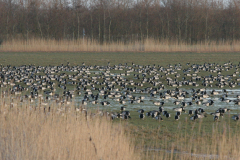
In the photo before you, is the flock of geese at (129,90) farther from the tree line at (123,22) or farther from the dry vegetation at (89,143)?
the tree line at (123,22)

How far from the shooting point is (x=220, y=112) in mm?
10422

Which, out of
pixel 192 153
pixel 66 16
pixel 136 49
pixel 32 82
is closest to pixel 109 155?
pixel 192 153

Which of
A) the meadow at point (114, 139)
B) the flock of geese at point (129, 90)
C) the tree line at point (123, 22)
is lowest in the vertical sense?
the meadow at point (114, 139)

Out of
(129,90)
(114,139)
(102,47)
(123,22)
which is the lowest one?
(114,139)

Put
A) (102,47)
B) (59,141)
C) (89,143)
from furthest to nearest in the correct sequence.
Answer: (102,47)
(59,141)
(89,143)

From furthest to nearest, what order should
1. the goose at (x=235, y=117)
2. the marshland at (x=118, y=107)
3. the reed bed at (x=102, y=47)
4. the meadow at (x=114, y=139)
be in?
1. the reed bed at (x=102, y=47)
2. the goose at (x=235, y=117)
3. the marshland at (x=118, y=107)
4. the meadow at (x=114, y=139)

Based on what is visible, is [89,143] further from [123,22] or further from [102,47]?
[123,22]

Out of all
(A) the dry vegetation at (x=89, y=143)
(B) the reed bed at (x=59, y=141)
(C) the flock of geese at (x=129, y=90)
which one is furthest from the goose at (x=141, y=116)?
(B) the reed bed at (x=59, y=141)

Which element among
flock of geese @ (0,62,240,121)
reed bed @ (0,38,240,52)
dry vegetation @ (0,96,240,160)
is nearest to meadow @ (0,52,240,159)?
dry vegetation @ (0,96,240,160)

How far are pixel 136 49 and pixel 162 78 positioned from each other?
57.7 feet

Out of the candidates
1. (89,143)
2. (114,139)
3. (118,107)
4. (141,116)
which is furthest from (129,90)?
(89,143)

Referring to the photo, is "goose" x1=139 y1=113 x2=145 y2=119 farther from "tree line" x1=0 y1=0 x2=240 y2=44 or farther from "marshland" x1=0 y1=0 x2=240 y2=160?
"tree line" x1=0 y1=0 x2=240 y2=44

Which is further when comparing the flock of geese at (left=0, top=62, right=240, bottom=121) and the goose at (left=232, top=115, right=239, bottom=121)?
the flock of geese at (left=0, top=62, right=240, bottom=121)

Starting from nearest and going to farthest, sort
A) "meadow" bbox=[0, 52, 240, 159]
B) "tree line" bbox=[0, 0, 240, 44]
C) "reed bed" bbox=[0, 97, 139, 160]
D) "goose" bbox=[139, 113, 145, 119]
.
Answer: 1. "reed bed" bbox=[0, 97, 139, 160]
2. "meadow" bbox=[0, 52, 240, 159]
3. "goose" bbox=[139, 113, 145, 119]
4. "tree line" bbox=[0, 0, 240, 44]
